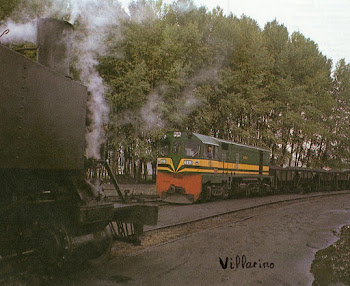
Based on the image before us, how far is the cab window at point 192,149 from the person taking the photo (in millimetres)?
15016

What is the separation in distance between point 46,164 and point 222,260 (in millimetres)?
3557

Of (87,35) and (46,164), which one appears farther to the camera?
(87,35)

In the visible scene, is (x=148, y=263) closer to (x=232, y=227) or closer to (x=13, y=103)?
(x=13, y=103)

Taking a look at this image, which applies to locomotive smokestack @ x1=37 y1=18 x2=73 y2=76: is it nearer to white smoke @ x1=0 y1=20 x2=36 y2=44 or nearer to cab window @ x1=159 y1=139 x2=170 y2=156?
white smoke @ x1=0 y1=20 x2=36 y2=44

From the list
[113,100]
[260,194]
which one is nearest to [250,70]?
[260,194]

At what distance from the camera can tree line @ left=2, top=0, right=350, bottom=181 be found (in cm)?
2125

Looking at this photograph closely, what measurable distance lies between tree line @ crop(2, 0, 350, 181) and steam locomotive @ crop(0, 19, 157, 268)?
12615 mm

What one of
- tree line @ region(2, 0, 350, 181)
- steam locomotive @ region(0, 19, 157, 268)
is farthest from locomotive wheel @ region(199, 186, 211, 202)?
steam locomotive @ region(0, 19, 157, 268)

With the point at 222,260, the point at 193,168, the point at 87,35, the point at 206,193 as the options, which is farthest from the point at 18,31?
the point at 206,193

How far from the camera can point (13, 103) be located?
338cm

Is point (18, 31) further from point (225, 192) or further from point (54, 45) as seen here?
point (225, 192)

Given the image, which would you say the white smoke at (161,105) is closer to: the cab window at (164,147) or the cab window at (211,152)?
the cab window at (164,147)

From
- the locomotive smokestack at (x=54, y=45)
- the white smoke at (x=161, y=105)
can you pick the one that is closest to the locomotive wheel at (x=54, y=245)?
the locomotive smokestack at (x=54, y=45)

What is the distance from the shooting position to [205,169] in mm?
15164
